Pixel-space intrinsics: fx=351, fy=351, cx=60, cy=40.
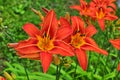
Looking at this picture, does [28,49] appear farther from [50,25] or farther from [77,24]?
[77,24]

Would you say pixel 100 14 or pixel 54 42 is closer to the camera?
pixel 54 42

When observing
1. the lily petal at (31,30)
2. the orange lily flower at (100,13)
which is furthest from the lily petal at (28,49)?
the orange lily flower at (100,13)

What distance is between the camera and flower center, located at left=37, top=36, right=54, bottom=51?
2330mm

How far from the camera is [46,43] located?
2.41 m

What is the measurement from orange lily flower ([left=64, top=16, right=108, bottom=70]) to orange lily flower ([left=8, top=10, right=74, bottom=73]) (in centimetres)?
8

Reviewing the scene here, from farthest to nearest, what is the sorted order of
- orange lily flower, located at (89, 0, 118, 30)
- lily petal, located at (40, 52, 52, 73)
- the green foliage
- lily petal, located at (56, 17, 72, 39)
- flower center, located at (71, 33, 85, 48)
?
the green foliage, orange lily flower, located at (89, 0, 118, 30), flower center, located at (71, 33, 85, 48), lily petal, located at (56, 17, 72, 39), lily petal, located at (40, 52, 52, 73)

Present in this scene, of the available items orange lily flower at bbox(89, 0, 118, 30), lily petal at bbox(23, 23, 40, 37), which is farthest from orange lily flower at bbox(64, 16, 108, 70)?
orange lily flower at bbox(89, 0, 118, 30)

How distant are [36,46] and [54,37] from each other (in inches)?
6.2

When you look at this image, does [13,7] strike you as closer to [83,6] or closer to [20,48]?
[83,6]

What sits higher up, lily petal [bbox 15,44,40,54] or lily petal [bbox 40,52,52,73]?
lily petal [bbox 15,44,40,54]

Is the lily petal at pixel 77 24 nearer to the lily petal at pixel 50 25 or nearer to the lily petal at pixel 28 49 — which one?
the lily petal at pixel 50 25

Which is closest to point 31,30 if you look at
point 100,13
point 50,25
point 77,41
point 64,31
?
point 50,25

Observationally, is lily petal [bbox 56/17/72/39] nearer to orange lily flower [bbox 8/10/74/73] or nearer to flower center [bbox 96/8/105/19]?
orange lily flower [bbox 8/10/74/73]

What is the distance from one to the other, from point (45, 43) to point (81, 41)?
10.8 inches
